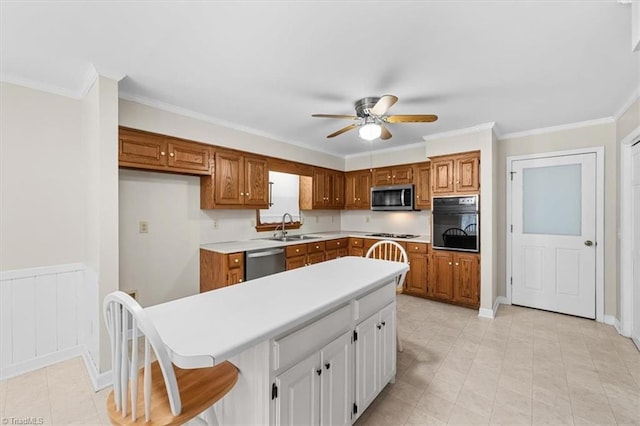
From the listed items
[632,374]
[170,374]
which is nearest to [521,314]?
[632,374]

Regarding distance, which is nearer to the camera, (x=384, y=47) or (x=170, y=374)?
(x=170, y=374)

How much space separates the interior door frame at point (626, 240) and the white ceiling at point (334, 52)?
56 centimetres

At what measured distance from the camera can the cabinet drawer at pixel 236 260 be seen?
3.19m

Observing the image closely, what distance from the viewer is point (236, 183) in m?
3.65

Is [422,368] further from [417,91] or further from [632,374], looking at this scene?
[417,91]

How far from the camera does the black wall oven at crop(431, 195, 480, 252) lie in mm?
3688

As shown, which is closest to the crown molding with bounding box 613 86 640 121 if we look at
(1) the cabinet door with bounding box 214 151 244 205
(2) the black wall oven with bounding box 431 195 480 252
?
(2) the black wall oven with bounding box 431 195 480 252

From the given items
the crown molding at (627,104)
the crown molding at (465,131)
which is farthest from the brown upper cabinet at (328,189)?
the crown molding at (627,104)

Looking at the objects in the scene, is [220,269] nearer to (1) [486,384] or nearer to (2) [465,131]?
(1) [486,384]

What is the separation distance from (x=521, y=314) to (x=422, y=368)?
6.94 ft

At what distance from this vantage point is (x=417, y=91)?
2527 mm

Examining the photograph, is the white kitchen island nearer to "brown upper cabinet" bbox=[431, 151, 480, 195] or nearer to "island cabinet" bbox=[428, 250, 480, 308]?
"island cabinet" bbox=[428, 250, 480, 308]

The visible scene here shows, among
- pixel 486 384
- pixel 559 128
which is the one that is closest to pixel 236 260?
pixel 486 384

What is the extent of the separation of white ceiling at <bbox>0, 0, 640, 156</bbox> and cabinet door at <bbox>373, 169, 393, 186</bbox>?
1913mm
